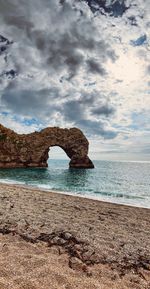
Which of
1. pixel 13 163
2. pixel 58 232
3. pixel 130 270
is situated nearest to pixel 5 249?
pixel 58 232

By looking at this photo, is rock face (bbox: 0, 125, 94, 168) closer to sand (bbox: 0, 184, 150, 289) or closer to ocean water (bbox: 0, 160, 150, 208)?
Answer: ocean water (bbox: 0, 160, 150, 208)

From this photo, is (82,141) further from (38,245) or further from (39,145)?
(38,245)

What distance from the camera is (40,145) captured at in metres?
107

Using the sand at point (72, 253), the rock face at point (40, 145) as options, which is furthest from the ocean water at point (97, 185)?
the rock face at point (40, 145)

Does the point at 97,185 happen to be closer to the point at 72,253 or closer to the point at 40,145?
the point at 72,253

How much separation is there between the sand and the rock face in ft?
302

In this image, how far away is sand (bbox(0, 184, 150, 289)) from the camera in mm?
5221

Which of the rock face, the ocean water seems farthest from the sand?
the rock face

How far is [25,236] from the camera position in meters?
8.19

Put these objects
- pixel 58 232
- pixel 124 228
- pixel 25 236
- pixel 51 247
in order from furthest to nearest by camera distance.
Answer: pixel 124 228
pixel 58 232
pixel 25 236
pixel 51 247

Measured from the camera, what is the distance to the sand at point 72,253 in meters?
5.22

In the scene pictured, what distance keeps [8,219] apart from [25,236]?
2622 millimetres

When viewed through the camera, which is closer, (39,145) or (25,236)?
(25,236)

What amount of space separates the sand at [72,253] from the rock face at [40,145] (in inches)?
3625
